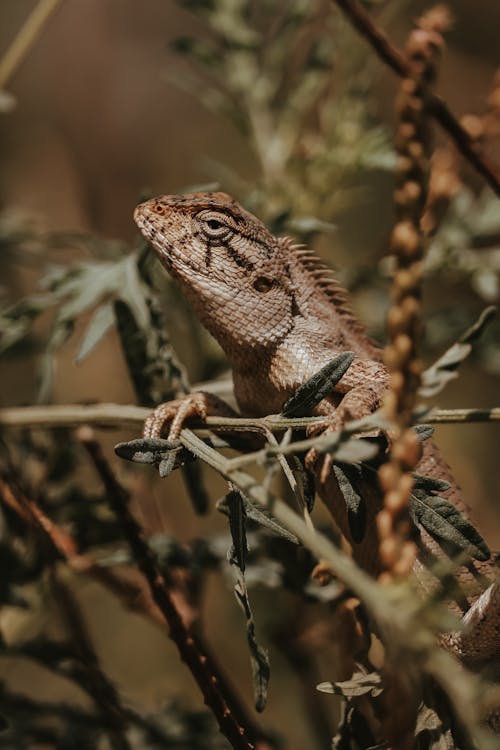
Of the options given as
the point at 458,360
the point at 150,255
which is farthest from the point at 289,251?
the point at 458,360

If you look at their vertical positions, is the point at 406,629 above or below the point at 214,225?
below

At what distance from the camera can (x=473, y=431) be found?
4426mm

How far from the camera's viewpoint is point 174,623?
4.90 ft

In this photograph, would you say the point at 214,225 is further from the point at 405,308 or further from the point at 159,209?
the point at 405,308

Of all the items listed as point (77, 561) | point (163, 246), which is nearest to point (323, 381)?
point (163, 246)

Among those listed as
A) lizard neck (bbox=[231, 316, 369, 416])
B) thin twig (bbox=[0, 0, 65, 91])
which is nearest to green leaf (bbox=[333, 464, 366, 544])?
lizard neck (bbox=[231, 316, 369, 416])

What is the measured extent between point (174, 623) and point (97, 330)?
26.1 inches

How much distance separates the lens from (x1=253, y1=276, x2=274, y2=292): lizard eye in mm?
1936

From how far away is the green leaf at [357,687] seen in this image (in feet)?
4.37

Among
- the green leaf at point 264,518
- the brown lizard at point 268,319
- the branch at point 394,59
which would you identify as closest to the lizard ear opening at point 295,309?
the brown lizard at point 268,319

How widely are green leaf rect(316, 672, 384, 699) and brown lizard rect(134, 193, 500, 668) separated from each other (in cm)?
39

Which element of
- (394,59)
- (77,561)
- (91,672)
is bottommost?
(91,672)

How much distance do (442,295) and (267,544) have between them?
3.35 metres

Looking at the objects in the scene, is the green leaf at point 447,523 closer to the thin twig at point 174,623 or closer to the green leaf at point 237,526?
the green leaf at point 237,526
